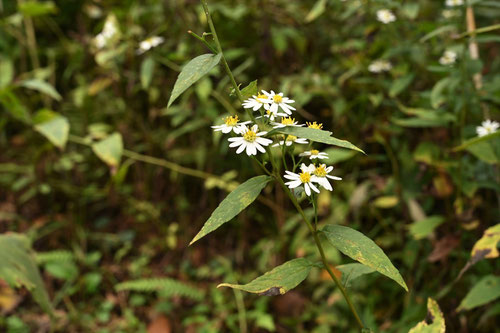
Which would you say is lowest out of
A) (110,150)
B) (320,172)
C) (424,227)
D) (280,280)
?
(424,227)

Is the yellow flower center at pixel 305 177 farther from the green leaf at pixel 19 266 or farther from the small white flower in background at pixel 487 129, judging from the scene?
the green leaf at pixel 19 266

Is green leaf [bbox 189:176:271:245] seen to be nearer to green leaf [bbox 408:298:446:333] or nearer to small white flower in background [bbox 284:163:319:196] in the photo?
small white flower in background [bbox 284:163:319:196]

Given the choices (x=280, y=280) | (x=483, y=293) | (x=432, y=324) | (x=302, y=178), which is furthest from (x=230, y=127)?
(x=483, y=293)

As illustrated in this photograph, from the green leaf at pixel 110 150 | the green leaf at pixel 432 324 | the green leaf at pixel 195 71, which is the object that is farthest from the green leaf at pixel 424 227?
the green leaf at pixel 110 150

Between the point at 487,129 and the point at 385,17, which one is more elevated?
the point at 385,17

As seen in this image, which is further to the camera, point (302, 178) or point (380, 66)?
point (380, 66)

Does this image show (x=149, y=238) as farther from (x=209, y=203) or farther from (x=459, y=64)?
(x=459, y=64)

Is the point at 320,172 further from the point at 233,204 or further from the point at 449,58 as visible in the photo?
the point at 449,58

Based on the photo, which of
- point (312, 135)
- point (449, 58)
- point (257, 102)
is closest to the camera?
point (312, 135)
